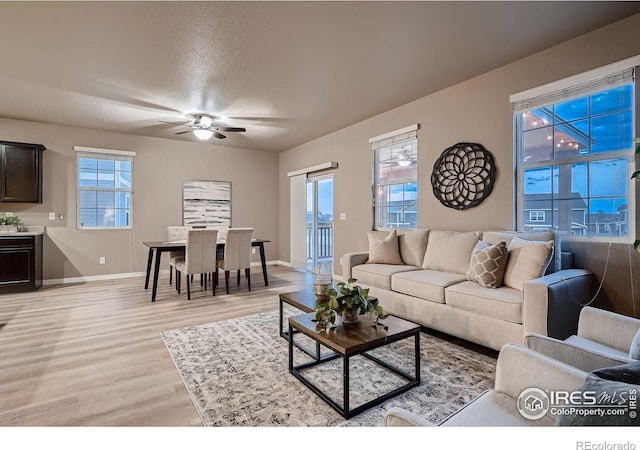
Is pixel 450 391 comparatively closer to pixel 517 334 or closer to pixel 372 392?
pixel 372 392

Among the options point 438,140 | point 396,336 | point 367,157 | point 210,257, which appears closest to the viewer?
point 396,336

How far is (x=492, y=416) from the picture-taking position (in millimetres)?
1096

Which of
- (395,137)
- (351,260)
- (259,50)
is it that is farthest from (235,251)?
(395,137)

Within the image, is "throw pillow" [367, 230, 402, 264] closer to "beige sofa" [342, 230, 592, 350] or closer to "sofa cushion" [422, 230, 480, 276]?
"beige sofa" [342, 230, 592, 350]

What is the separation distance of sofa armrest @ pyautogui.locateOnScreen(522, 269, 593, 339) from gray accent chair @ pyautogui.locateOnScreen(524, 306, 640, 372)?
1.14 feet

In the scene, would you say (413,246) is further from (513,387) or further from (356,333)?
(513,387)

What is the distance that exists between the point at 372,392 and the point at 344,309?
1.77 feet

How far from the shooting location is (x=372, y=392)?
1979 mm

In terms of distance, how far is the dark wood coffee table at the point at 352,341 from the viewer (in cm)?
173

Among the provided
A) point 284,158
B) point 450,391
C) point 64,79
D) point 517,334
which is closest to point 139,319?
point 64,79

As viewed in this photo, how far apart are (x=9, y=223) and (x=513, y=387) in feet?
21.6

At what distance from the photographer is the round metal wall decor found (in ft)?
11.3

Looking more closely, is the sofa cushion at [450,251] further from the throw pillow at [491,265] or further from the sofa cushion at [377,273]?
the throw pillow at [491,265]

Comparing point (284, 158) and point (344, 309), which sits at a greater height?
point (284, 158)
